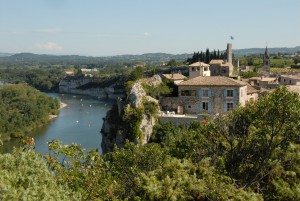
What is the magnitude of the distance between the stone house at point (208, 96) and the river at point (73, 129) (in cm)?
1444

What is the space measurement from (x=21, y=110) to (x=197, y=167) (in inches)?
2976

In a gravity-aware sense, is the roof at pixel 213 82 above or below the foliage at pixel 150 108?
above

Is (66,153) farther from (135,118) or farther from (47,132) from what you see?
(47,132)

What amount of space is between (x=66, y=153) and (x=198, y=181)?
354cm

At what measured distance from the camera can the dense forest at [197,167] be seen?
8.81 m

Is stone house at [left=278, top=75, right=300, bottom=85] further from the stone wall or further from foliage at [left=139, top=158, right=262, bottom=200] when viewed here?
foliage at [left=139, top=158, right=262, bottom=200]

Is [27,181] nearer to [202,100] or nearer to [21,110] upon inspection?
[202,100]

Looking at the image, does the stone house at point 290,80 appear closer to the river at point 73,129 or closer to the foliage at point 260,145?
the river at point 73,129

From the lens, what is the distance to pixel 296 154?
1141 centimetres

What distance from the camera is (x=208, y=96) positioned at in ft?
99.0

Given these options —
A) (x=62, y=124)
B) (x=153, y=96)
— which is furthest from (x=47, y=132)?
(x=153, y=96)

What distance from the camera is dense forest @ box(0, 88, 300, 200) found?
28.9ft

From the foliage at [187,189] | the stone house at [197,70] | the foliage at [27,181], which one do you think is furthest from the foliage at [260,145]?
the stone house at [197,70]

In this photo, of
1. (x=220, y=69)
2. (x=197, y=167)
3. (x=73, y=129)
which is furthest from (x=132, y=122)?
(x=73, y=129)
